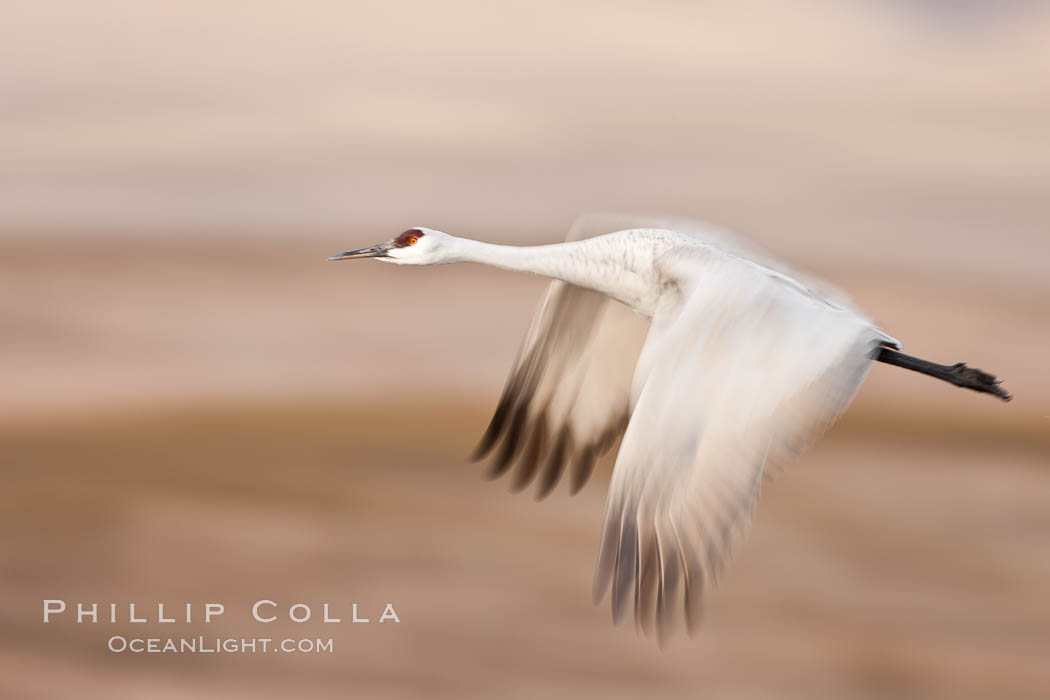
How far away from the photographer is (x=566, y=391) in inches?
275

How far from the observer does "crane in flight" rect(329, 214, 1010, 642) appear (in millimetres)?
5035

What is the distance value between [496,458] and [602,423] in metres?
0.58

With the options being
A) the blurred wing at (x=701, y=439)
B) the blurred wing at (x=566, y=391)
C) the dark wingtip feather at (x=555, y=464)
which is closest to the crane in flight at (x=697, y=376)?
the blurred wing at (x=701, y=439)

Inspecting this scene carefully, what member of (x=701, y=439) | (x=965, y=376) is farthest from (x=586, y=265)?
(x=965, y=376)

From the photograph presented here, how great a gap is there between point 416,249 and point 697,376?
76.7 inches

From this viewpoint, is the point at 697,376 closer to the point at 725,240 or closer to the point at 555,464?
the point at 725,240

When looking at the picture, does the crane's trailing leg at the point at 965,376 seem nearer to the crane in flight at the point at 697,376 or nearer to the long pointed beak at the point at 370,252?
the crane in flight at the point at 697,376

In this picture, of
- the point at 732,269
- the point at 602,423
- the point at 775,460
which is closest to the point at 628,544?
the point at 775,460

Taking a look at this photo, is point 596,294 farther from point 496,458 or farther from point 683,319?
point 683,319

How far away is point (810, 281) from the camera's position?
6.03 metres

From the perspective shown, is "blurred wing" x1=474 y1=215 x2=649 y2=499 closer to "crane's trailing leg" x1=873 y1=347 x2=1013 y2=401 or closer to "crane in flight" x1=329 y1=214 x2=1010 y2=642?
"crane in flight" x1=329 y1=214 x2=1010 y2=642

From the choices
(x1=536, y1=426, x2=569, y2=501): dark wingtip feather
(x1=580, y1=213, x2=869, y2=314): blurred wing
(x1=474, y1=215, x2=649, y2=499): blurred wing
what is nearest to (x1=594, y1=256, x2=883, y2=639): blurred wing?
(x1=580, y1=213, x2=869, y2=314): blurred wing

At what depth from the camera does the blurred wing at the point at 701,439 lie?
5.02 m

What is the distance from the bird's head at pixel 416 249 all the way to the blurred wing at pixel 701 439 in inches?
63.6
